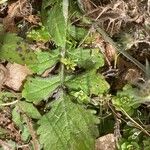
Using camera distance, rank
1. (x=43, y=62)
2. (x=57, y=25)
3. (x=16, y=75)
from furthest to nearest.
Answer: (x=16, y=75) → (x=43, y=62) → (x=57, y=25)

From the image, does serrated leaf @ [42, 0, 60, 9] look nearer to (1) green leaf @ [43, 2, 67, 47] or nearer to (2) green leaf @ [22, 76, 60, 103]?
(1) green leaf @ [43, 2, 67, 47]

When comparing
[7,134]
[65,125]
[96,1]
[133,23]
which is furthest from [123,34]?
[7,134]

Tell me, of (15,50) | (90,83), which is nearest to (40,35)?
(15,50)

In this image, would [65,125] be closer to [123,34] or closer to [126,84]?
[126,84]

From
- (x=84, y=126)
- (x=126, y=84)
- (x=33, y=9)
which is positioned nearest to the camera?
(x=84, y=126)

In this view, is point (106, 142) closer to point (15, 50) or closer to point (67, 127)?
point (67, 127)

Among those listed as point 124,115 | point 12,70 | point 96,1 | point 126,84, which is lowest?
point 124,115
